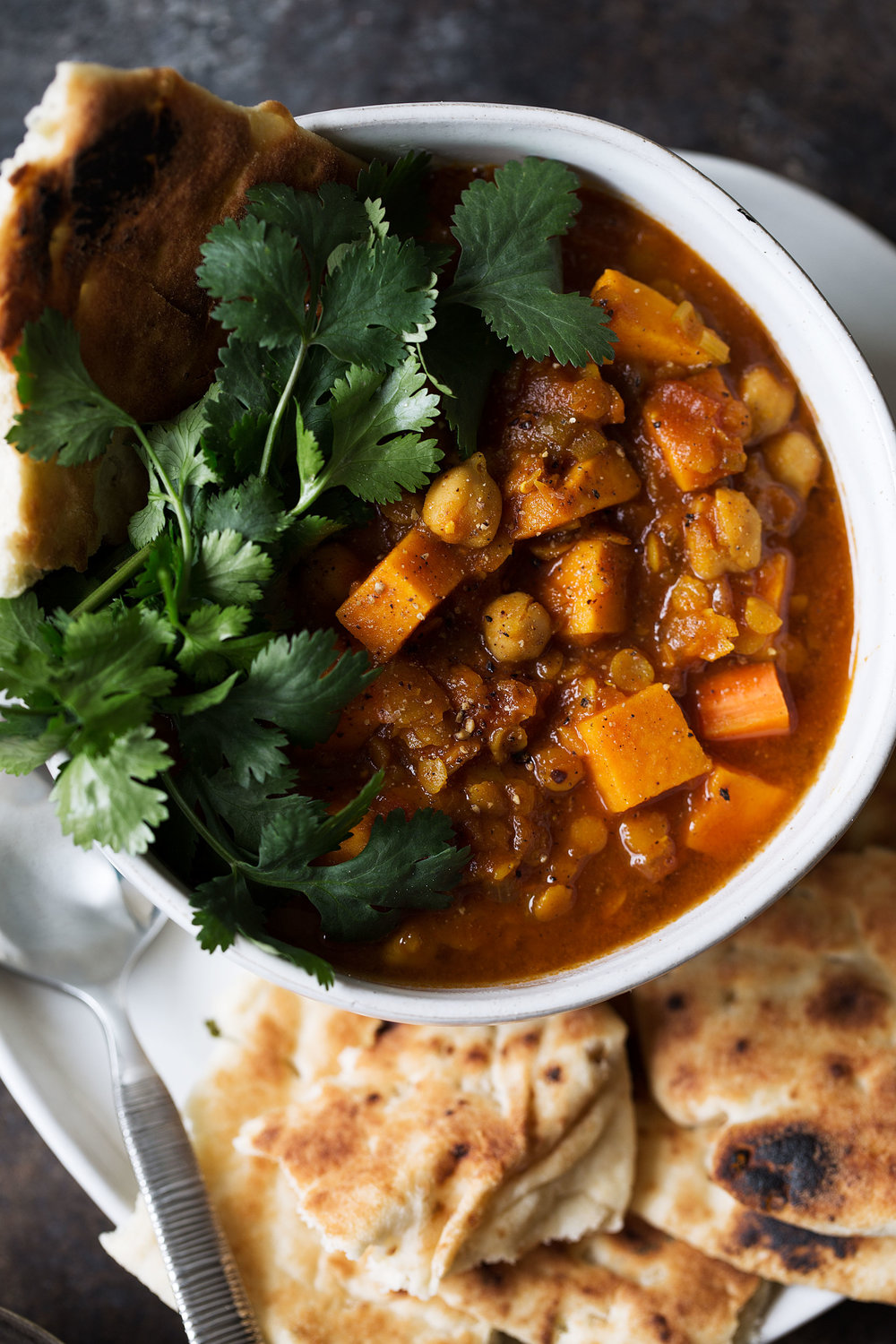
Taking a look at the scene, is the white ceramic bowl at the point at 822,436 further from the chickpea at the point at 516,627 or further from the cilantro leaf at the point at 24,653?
the chickpea at the point at 516,627

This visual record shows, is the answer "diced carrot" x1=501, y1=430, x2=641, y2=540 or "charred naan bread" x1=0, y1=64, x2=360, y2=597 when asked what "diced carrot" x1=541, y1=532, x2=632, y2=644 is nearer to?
"diced carrot" x1=501, y1=430, x2=641, y2=540

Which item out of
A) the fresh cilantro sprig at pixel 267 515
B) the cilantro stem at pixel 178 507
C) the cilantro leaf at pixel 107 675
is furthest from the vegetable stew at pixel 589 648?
the cilantro leaf at pixel 107 675

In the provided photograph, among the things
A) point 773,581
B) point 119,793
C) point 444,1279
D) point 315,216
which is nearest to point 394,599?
point 119,793

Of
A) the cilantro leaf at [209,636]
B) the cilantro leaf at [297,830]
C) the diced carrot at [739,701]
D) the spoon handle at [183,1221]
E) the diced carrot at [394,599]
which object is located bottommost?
the spoon handle at [183,1221]

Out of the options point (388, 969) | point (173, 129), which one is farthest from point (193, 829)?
point (173, 129)

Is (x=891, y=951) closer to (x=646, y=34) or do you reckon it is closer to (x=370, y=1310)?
(x=370, y=1310)

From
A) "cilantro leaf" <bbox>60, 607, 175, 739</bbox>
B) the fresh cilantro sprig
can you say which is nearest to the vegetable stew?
the fresh cilantro sprig
